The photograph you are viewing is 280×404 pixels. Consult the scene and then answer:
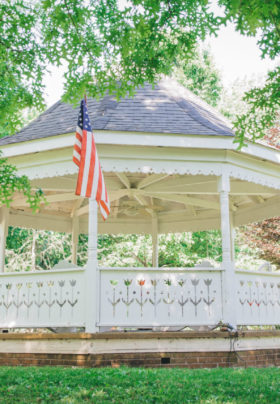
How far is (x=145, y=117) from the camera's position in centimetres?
952

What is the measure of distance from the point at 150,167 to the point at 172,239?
12.4 metres

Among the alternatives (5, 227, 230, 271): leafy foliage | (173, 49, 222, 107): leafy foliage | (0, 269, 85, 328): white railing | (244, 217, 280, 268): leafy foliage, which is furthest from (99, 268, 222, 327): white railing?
(173, 49, 222, 107): leafy foliage

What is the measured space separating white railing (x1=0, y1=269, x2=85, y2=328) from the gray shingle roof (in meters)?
2.59

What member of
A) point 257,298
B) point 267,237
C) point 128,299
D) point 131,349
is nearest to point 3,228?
point 128,299

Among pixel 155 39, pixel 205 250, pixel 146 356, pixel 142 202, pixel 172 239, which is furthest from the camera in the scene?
pixel 205 250

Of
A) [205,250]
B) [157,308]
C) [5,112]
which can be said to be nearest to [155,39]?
[5,112]

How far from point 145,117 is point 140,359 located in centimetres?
455

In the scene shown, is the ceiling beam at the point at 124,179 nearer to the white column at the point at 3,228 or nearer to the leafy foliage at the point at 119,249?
the white column at the point at 3,228

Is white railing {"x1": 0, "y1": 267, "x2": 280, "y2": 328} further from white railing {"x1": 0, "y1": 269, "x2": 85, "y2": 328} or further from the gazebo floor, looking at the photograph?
the gazebo floor

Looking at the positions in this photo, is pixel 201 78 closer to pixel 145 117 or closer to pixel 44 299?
pixel 145 117

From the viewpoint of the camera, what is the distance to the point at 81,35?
6719 mm

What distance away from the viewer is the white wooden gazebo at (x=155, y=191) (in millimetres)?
8062

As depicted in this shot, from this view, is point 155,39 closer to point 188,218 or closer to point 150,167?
point 150,167

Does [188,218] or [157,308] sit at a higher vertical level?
[188,218]
